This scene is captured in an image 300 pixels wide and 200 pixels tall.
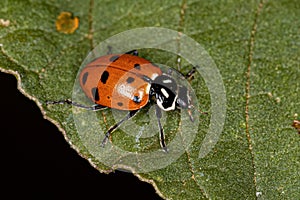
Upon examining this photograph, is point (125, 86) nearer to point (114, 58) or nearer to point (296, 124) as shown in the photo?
point (114, 58)

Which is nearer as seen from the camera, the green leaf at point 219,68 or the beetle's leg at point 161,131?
the green leaf at point 219,68

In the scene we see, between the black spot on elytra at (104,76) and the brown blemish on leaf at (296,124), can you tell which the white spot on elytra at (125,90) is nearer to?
the black spot on elytra at (104,76)

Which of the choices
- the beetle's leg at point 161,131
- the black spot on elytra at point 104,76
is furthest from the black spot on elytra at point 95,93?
the beetle's leg at point 161,131

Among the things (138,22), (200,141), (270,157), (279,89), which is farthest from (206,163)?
(138,22)

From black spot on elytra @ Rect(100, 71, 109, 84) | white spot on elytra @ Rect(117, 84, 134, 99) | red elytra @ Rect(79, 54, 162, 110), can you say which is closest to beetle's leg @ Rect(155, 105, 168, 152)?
red elytra @ Rect(79, 54, 162, 110)

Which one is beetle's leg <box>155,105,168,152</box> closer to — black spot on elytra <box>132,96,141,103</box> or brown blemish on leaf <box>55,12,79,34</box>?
black spot on elytra <box>132,96,141,103</box>
